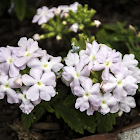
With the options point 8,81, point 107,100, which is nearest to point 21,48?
point 8,81

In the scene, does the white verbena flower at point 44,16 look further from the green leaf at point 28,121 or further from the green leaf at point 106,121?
the green leaf at point 106,121

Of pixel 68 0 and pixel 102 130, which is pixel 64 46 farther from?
pixel 102 130

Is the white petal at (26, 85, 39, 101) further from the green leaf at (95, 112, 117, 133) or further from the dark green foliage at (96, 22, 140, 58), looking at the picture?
the dark green foliage at (96, 22, 140, 58)

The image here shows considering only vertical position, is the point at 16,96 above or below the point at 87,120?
above

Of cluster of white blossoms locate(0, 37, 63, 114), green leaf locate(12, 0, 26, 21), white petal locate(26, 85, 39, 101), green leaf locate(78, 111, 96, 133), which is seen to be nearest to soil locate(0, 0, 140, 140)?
green leaf locate(78, 111, 96, 133)

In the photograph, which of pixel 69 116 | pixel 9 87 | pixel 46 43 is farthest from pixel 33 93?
pixel 46 43

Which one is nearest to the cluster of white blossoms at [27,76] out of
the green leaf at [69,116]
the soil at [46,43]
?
the green leaf at [69,116]
